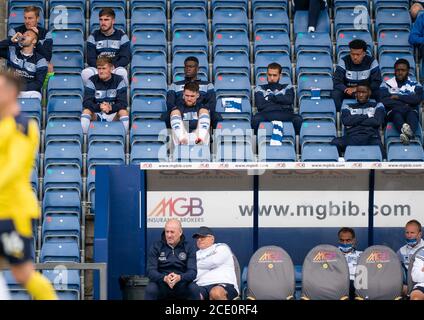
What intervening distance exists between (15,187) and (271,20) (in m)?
11.1

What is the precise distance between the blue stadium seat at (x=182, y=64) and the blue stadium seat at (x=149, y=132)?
3.88ft

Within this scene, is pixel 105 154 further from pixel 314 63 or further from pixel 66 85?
pixel 314 63

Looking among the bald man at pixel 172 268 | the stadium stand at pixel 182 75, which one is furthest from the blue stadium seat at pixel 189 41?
the bald man at pixel 172 268

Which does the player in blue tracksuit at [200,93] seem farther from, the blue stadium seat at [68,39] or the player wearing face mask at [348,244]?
the player wearing face mask at [348,244]

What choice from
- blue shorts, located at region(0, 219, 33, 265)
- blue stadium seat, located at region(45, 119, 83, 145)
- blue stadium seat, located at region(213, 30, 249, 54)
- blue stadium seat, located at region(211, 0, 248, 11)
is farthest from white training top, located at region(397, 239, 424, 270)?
blue shorts, located at region(0, 219, 33, 265)

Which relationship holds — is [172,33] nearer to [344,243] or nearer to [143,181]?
[143,181]

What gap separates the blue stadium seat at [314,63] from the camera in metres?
19.2

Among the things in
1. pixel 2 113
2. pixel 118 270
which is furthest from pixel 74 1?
pixel 2 113

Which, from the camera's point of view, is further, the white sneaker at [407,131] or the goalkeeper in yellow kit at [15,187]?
the white sneaker at [407,131]

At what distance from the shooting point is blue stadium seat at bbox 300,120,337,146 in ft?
58.6

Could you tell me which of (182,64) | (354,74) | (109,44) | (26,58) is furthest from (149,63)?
(354,74)

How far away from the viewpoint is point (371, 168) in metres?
16.4

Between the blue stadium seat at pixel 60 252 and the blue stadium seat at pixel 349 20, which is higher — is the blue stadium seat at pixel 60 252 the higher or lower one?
the lower one

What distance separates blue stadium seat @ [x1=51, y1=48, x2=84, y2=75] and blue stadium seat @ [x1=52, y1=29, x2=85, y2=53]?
0.14 m
